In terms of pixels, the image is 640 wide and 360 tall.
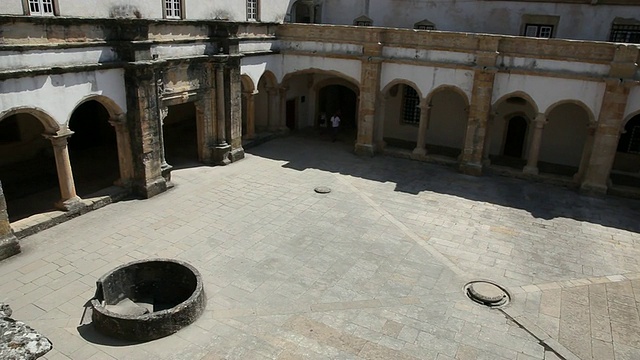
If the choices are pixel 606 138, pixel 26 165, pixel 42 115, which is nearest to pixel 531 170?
pixel 606 138

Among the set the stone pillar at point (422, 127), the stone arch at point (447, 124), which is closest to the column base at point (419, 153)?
the stone pillar at point (422, 127)

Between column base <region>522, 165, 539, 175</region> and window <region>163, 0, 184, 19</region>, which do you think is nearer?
window <region>163, 0, 184, 19</region>

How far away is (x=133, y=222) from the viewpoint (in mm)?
14891

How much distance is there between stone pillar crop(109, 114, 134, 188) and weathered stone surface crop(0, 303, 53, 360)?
12.3 meters

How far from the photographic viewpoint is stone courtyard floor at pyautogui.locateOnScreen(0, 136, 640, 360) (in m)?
9.91

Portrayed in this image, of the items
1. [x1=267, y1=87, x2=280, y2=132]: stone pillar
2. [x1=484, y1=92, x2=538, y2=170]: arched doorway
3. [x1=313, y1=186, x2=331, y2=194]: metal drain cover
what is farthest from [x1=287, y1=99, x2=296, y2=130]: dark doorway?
[x1=484, y1=92, x2=538, y2=170]: arched doorway

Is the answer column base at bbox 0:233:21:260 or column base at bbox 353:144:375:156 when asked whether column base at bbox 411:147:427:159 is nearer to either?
column base at bbox 353:144:375:156

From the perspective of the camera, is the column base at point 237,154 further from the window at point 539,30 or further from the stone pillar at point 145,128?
the window at point 539,30

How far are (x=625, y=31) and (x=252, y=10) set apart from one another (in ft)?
59.1

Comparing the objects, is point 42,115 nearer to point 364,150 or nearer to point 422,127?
point 364,150

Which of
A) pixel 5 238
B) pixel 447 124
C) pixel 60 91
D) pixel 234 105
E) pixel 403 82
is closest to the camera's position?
pixel 5 238

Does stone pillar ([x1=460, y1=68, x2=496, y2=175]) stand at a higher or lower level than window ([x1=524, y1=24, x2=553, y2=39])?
lower

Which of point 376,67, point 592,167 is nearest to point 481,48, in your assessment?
point 376,67

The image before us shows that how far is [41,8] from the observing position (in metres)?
13.4
